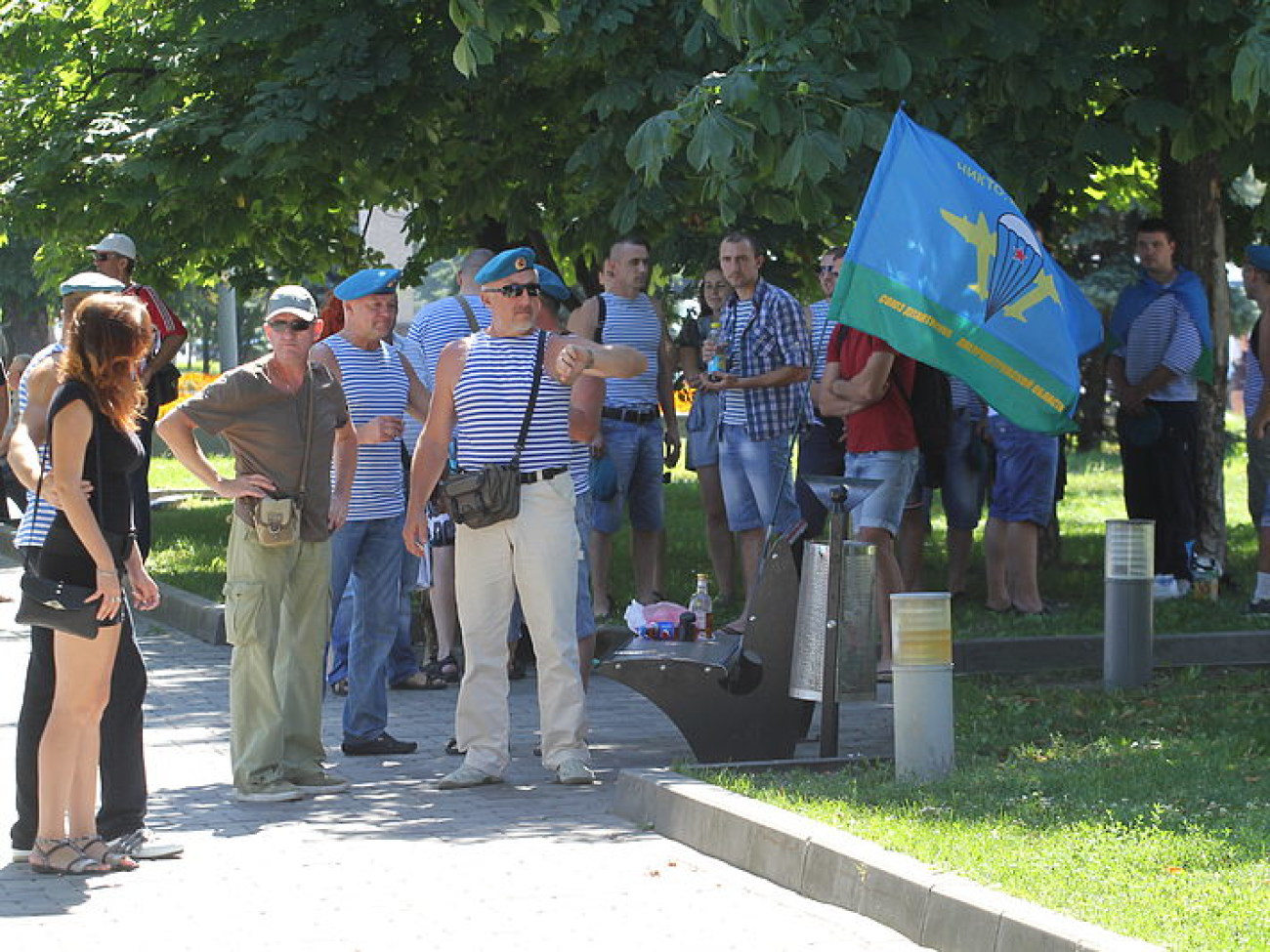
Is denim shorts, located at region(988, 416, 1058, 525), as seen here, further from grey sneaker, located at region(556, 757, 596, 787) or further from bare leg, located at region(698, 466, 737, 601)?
grey sneaker, located at region(556, 757, 596, 787)

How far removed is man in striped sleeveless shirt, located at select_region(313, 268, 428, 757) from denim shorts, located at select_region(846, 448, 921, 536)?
7.21 feet

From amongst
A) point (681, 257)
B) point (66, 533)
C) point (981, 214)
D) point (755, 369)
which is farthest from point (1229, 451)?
point (66, 533)

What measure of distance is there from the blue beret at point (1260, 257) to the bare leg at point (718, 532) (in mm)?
3376

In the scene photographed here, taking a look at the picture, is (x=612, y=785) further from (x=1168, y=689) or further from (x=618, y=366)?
(x=1168, y=689)

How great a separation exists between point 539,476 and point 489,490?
0.82 ft

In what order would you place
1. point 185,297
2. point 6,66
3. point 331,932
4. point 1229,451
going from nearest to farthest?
point 331,932
point 6,66
point 1229,451
point 185,297

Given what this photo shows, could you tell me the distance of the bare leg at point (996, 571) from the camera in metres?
12.8

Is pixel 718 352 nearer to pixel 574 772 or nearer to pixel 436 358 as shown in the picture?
pixel 436 358

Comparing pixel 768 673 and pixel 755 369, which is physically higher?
pixel 755 369

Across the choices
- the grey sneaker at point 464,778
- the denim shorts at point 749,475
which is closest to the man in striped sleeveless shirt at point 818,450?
the denim shorts at point 749,475

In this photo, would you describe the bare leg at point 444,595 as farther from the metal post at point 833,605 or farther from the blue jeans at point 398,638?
the metal post at point 833,605

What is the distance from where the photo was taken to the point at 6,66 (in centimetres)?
1848

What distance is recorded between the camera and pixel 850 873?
650 centimetres

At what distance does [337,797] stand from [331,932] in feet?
7.19
